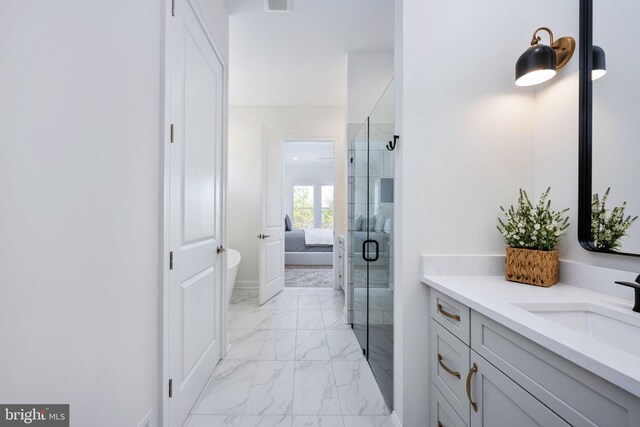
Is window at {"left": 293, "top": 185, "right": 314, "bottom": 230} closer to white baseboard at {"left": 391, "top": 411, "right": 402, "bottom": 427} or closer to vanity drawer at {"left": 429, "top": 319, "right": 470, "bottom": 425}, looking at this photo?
white baseboard at {"left": 391, "top": 411, "right": 402, "bottom": 427}

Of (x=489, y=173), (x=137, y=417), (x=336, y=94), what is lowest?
(x=137, y=417)

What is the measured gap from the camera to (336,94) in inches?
154

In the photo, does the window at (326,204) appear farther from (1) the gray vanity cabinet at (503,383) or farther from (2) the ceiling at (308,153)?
(1) the gray vanity cabinet at (503,383)

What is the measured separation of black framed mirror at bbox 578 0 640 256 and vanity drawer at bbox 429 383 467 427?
2.82 feet

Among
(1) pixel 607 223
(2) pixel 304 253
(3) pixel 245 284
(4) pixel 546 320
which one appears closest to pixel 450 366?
(4) pixel 546 320

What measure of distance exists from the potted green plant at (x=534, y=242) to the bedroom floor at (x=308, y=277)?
3.33 m

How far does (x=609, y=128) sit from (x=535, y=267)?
600 millimetres

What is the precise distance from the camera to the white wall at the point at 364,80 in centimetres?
299

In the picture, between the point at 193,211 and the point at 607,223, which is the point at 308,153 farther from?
the point at 607,223

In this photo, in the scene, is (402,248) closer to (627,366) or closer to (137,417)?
(627,366)

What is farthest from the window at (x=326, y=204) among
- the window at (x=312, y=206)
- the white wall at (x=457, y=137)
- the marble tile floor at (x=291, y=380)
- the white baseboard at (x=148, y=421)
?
the white baseboard at (x=148, y=421)

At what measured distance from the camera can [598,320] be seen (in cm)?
94

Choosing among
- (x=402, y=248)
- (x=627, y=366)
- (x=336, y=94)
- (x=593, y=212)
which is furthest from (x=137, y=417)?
(x=336, y=94)

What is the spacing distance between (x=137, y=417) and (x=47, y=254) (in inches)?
31.8
